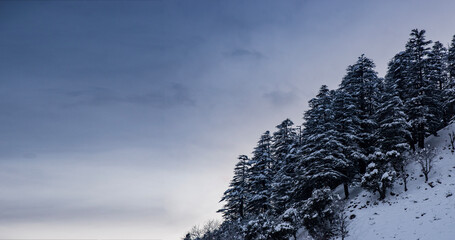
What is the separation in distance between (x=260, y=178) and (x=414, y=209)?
23541 millimetres

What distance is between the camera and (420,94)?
3369cm

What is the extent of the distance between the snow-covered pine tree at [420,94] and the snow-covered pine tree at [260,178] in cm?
2117

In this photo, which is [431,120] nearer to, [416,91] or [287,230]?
[416,91]

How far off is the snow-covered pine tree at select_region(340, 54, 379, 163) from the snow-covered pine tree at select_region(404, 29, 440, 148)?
4262 millimetres

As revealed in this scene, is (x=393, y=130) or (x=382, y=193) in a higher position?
(x=393, y=130)

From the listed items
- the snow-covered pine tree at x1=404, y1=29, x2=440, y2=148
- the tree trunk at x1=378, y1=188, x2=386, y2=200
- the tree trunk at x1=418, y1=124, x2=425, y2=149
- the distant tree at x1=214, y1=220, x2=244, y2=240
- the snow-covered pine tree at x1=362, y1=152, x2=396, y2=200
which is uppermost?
the snow-covered pine tree at x1=404, y1=29, x2=440, y2=148

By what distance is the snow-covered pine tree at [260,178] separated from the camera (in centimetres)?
4194

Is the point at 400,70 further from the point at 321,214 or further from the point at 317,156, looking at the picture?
the point at 321,214

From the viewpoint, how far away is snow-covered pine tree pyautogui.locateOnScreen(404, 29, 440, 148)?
103 feet

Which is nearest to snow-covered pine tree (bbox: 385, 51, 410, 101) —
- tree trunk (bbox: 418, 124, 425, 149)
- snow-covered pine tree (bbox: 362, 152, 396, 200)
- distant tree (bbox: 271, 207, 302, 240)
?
tree trunk (bbox: 418, 124, 425, 149)

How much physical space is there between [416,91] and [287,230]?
23.6 metres

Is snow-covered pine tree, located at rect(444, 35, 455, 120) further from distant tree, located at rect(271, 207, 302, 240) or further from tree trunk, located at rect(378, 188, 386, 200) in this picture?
distant tree, located at rect(271, 207, 302, 240)

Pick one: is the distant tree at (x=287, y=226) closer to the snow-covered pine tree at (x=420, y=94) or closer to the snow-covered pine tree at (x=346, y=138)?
the snow-covered pine tree at (x=346, y=138)

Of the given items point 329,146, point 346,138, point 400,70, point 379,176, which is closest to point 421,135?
point 346,138
